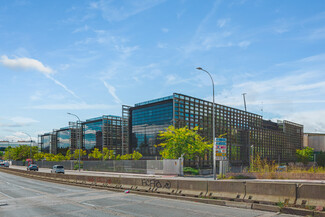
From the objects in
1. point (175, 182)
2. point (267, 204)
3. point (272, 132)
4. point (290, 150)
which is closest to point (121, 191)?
point (175, 182)

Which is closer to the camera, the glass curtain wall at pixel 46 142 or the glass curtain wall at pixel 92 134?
the glass curtain wall at pixel 92 134

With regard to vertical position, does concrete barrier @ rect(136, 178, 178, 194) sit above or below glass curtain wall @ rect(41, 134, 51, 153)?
above

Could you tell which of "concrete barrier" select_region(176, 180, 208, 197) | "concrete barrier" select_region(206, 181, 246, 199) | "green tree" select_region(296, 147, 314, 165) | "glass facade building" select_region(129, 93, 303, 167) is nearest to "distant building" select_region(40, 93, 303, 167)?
"glass facade building" select_region(129, 93, 303, 167)

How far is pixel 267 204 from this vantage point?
448 inches

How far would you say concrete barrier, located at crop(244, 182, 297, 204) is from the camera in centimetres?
1071

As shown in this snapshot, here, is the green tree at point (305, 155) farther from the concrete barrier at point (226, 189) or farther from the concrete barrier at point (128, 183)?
the concrete barrier at point (226, 189)

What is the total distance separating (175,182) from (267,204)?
19.6 ft

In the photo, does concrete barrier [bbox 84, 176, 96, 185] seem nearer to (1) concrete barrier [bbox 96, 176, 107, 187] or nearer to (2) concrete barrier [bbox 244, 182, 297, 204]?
(1) concrete barrier [bbox 96, 176, 107, 187]

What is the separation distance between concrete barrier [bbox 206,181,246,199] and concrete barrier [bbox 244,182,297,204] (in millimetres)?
350

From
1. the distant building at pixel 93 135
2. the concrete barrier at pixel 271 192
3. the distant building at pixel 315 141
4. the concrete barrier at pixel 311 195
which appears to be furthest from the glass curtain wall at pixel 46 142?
the concrete barrier at pixel 311 195

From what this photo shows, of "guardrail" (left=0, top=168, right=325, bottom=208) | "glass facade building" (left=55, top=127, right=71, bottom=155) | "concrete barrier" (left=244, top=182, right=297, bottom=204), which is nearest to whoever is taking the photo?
"guardrail" (left=0, top=168, right=325, bottom=208)

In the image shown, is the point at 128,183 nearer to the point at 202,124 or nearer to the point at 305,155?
the point at 202,124

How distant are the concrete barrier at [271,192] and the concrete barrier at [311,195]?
0.23 meters

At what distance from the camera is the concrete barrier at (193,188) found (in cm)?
1430
